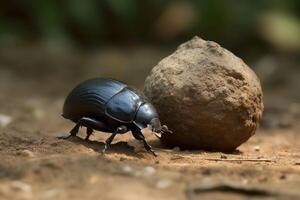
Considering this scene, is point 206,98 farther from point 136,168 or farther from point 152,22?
point 152,22

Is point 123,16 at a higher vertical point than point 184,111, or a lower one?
higher

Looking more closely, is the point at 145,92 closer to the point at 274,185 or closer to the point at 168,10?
the point at 274,185

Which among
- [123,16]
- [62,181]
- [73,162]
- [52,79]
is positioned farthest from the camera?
[123,16]

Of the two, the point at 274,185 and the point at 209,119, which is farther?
the point at 209,119

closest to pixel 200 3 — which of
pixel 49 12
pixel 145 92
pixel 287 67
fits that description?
pixel 287 67

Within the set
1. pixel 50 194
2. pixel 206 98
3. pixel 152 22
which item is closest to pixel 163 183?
pixel 50 194

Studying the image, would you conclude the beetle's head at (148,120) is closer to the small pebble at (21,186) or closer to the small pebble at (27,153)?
the small pebble at (27,153)
